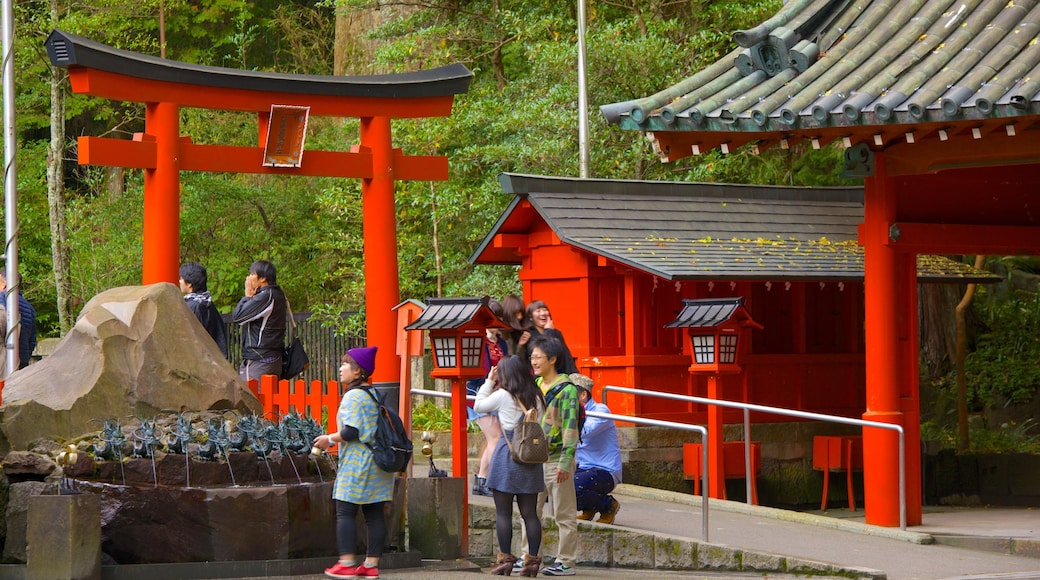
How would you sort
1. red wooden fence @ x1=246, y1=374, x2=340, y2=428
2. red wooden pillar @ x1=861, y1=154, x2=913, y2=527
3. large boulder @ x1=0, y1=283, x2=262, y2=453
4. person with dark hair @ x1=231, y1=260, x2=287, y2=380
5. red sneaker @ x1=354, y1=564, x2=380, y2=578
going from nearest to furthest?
1. red sneaker @ x1=354, y1=564, x2=380, y2=578
2. large boulder @ x1=0, y1=283, x2=262, y2=453
3. red wooden fence @ x1=246, y1=374, x2=340, y2=428
4. red wooden pillar @ x1=861, y1=154, x2=913, y2=527
5. person with dark hair @ x1=231, y1=260, x2=287, y2=380

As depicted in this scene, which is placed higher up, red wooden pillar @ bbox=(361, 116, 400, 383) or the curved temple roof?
the curved temple roof

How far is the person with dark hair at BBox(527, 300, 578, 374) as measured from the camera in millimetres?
10367

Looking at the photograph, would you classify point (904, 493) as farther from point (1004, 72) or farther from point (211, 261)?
point (211, 261)

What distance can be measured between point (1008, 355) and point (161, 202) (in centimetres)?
1328

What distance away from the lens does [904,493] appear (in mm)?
11500

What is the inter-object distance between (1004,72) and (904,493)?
3.67m

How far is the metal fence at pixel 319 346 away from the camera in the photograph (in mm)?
22297

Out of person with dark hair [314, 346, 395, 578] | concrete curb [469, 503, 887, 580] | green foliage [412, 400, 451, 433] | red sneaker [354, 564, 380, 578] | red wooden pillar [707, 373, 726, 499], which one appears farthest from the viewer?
green foliage [412, 400, 451, 433]

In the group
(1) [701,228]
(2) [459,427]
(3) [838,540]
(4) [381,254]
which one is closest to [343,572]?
(2) [459,427]

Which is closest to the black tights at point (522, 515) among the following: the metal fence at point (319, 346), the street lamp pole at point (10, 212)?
the street lamp pole at point (10, 212)

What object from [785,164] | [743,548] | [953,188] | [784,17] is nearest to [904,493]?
[743,548]

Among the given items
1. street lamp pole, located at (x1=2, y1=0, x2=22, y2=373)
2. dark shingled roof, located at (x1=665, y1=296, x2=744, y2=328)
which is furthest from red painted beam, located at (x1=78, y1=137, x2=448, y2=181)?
dark shingled roof, located at (x1=665, y1=296, x2=744, y2=328)

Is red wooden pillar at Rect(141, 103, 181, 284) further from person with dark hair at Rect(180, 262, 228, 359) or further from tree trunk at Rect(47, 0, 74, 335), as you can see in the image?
tree trunk at Rect(47, 0, 74, 335)

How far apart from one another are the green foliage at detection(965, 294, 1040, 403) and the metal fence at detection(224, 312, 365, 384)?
9.98 metres
